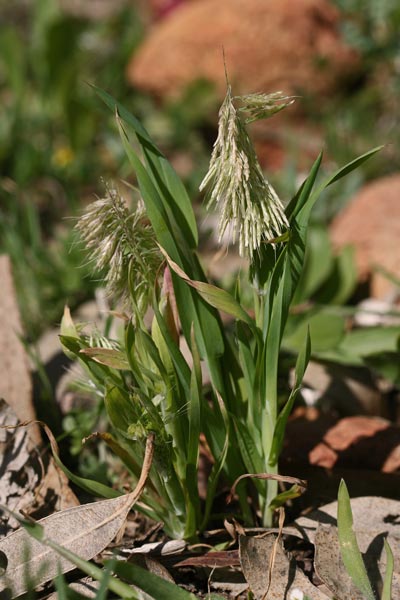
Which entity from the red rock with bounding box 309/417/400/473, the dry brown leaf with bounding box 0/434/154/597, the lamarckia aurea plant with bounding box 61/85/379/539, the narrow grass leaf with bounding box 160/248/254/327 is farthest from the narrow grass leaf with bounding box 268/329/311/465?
the red rock with bounding box 309/417/400/473

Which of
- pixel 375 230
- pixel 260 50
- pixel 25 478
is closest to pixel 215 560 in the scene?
pixel 25 478

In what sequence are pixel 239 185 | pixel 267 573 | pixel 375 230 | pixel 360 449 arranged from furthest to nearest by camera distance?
pixel 375 230
pixel 360 449
pixel 267 573
pixel 239 185

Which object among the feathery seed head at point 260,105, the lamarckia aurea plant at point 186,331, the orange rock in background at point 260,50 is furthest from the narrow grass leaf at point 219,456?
the orange rock in background at point 260,50

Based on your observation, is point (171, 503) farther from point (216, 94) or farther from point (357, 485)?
point (216, 94)

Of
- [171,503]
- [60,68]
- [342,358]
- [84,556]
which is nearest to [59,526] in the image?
[84,556]

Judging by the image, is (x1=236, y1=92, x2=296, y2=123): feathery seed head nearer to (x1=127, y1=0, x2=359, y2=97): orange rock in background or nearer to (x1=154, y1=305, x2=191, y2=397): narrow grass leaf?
(x1=154, y1=305, x2=191, y2=397): narrow grass leaf

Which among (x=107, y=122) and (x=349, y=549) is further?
(x=107, y=122)

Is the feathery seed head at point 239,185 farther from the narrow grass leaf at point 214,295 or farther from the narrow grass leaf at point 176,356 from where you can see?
the narrow grass leaf at point 176,356

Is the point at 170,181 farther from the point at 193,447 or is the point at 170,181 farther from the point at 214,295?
the point at 193,447
